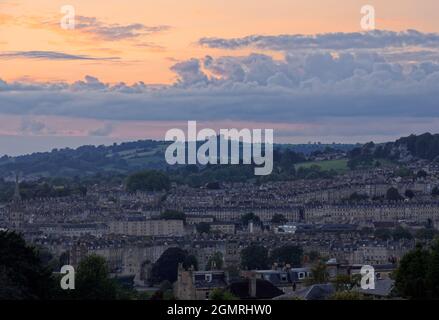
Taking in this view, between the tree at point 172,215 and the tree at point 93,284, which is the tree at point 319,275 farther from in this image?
the tree at point 172,215

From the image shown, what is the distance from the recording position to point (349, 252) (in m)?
98.6

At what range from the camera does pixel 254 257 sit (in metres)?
92.5

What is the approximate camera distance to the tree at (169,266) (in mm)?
81850

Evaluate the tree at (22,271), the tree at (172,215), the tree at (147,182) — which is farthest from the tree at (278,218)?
the tree at (22,271)

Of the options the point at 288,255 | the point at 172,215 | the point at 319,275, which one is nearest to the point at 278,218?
the point at 172,215

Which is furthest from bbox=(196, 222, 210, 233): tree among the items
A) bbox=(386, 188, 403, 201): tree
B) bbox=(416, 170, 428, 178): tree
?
bbox=(416, 170, 428, 178): tree

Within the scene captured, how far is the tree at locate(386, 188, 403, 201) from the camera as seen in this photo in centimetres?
17012

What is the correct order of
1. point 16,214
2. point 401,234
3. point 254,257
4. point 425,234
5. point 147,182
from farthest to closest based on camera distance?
point 147,182, point 16,214, point 401,234, point 425,234, point 254,257

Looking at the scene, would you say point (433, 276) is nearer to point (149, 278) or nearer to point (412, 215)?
point (149, 278)

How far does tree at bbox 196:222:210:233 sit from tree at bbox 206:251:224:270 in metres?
34.8

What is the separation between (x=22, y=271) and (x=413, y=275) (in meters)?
10.3

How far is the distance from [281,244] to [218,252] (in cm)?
413

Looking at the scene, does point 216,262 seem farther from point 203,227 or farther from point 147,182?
point 147,182
